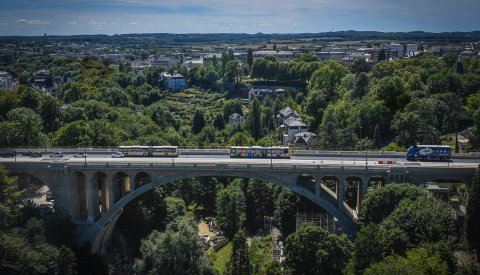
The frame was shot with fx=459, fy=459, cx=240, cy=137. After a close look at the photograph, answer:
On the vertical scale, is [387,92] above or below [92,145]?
above

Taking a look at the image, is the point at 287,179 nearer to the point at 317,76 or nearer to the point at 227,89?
the point at 317,76

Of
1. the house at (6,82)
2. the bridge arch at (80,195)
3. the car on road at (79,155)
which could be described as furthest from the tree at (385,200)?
the house at (6,82)

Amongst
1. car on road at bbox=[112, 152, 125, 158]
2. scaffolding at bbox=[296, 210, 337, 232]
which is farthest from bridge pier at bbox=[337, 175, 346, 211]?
car on road at bbox=[112, 152, 125, 158]

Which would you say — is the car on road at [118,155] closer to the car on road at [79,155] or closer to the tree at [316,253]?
the car on road at [79,155]

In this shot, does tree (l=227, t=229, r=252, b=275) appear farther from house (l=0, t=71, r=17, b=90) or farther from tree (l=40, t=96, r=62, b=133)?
house (l=0, t=71, r=17, b=90)

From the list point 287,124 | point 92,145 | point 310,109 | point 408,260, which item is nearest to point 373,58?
point 310,109

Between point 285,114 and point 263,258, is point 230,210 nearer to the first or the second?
point 263,258

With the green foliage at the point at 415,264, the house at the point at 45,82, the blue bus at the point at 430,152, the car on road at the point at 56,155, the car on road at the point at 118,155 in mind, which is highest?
the house at the point at 45,82

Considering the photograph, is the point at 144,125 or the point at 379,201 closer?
the point at 379,201
